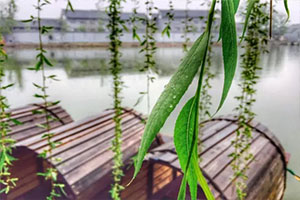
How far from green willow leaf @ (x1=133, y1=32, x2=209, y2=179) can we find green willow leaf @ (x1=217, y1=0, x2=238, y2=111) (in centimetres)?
1

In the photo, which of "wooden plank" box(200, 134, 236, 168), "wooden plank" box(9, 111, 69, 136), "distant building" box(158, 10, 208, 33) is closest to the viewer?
"distant building" box(158, 10, 208, 33)

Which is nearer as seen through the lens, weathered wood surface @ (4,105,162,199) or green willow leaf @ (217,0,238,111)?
green willow leaf @ (217,0,238,111)

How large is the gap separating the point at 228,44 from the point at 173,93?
5 centimetres

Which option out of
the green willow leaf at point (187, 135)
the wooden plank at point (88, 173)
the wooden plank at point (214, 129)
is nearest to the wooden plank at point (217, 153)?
the wooden plank at point (214, 129)

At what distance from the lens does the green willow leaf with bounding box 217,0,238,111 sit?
7.1 inches

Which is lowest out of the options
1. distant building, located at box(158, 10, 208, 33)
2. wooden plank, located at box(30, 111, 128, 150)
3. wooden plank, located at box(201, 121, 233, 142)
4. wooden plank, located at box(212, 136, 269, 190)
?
wooden plank, located at box(212, 136, 269, 190)

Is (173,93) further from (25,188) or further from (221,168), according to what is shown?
(25,188)

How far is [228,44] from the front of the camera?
0.18 meters

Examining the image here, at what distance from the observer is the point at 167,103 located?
6.9 inches


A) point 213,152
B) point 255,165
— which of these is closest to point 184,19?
point 213,152

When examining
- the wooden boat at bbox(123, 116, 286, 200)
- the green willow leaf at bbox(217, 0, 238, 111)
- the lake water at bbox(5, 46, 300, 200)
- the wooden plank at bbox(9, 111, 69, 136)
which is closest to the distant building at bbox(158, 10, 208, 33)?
the green willow leaf at bbox(217, 0, 238, 111)

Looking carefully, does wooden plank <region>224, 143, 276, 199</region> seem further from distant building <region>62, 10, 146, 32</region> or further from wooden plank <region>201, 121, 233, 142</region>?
distant building <region>62, 10, 146, 32</region>

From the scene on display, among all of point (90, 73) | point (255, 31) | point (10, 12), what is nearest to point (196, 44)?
point (10, 12)

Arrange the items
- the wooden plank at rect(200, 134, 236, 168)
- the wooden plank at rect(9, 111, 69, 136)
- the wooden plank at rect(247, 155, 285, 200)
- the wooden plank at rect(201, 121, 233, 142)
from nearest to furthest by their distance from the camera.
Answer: the wooden plank at rect(200, 134, 236, 168), the wooden plank at rect(247, 155, 285, 200), the wooden plank at rect(201, 121, 233, 142), the wooden plank at rect(9, 111, 69, 136)
